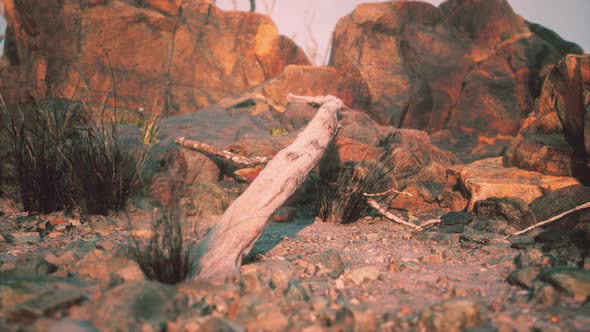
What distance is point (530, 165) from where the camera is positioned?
18.6ft

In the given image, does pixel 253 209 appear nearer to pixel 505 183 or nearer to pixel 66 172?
pixel 66 172

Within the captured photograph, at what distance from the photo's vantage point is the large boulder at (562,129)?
195 inches

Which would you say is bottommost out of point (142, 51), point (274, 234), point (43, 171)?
point (274, 234)

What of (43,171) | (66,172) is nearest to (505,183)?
(66,172)

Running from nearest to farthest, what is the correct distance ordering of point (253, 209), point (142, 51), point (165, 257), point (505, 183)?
point (165, 257)
point (253, 209)
point (505, 183)
point (142, 51)

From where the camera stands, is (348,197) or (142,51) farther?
(142,51)

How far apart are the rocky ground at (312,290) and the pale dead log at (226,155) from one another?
1874 millimetres

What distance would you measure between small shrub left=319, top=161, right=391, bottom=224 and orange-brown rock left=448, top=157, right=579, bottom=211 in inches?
52.9

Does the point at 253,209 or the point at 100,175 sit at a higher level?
the point at 253,209

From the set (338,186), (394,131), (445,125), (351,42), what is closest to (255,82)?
(351,42)

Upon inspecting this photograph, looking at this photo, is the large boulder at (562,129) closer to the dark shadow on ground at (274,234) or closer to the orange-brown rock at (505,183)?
the orange-brown rock at (505,183)

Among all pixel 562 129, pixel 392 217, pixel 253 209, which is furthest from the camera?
pixel 562 129

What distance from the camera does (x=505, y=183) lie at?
5.16m

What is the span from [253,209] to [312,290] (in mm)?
962
